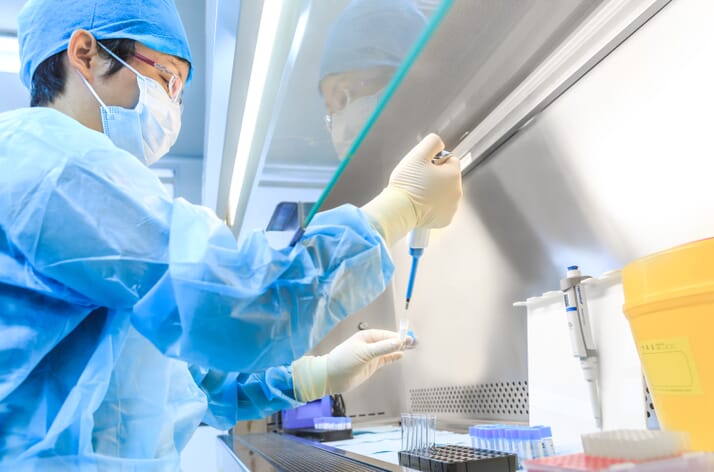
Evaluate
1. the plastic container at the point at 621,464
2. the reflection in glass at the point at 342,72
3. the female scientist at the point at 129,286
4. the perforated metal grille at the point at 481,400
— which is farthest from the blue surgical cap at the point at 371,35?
the perforated metal grille at the point at 481,400

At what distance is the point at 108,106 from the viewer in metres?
0.97

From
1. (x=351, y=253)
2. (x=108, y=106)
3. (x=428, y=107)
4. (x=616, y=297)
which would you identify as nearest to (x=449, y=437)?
(x=616, y=297)

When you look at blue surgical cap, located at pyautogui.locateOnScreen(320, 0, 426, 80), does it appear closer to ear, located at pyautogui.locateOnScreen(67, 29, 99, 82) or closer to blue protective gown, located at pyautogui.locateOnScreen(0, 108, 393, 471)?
blue protective gown, located at pyautogui.locateOnScreen(0, 108, 393, 471)

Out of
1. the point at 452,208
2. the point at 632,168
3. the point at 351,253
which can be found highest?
the point at 632,168

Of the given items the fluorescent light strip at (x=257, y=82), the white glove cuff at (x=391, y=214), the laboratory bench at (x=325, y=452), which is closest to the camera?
the white glove cuff at (x=391, y=214)

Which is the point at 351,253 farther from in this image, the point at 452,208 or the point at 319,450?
the point at 319,450

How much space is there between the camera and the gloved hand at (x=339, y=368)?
4.34ft

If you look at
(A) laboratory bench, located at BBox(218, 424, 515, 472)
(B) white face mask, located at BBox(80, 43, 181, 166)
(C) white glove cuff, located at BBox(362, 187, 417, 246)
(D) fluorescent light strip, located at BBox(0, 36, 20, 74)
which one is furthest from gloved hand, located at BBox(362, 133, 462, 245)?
(D) fluorescent light strip, located at BBox(0, 36, 20, 74)

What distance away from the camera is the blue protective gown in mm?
671

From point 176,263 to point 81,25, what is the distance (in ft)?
Result: 2.05

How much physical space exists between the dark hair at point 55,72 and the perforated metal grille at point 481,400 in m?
1.19

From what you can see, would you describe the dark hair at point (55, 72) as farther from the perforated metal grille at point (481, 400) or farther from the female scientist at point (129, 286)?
the perforated metal grille at point (481, 400)

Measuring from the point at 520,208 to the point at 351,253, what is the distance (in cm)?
81

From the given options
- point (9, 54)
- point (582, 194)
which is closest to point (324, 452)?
point (582, 194)
